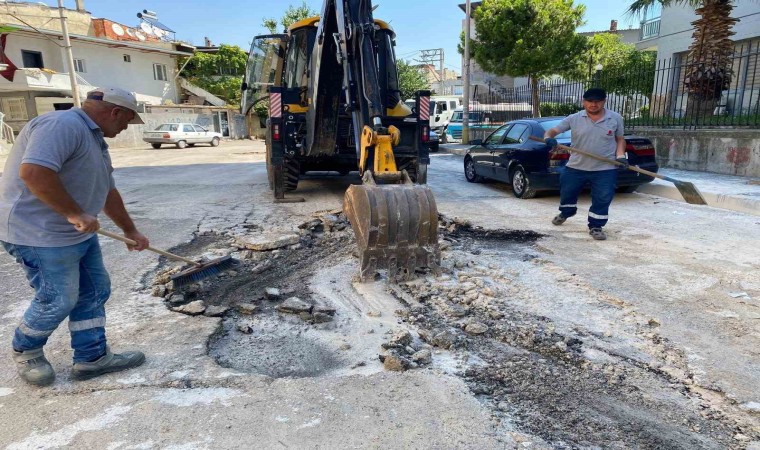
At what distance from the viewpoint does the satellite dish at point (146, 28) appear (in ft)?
126

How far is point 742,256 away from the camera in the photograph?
5262mm

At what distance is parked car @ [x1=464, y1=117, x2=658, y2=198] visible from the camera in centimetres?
827

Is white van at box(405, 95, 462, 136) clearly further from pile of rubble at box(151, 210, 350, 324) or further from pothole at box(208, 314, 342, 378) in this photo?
pothole at box(208, 314, 342, 378)

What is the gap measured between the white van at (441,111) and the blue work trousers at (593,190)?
2013 cm

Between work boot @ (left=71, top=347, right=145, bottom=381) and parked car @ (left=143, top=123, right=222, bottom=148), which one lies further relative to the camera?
parked car @ (left=143, top=123, right=222, bottom=148)

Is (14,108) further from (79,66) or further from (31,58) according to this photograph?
(79,66)

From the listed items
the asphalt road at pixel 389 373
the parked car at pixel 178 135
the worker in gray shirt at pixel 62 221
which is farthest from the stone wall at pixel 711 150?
the parked car at pixel 178 135

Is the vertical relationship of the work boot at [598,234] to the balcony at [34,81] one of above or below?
below

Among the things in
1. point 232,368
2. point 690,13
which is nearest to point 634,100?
point 690,13

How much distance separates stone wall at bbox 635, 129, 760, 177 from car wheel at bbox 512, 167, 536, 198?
187 inches

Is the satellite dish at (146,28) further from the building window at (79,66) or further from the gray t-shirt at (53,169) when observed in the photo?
the gray t-shirt at (53,169)

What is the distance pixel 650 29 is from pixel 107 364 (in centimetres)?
2872

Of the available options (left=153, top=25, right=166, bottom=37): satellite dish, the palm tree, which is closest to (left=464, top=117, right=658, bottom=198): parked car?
the palm tree

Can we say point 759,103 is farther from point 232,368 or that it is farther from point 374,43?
point 232,368
